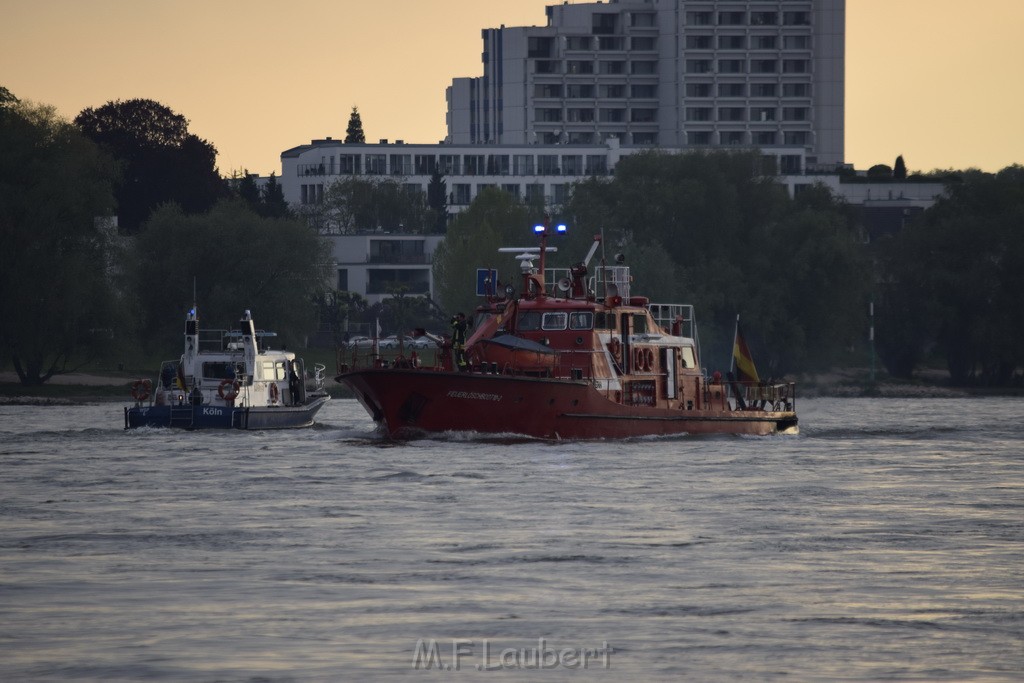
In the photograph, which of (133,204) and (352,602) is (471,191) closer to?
(133,204)

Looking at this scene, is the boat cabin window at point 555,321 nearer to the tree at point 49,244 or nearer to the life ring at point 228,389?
the life ring at point 228,389

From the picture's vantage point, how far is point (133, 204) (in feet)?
466

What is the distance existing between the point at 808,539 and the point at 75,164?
66.7 metres

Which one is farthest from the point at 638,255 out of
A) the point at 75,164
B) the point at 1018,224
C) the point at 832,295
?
the point at 75,164

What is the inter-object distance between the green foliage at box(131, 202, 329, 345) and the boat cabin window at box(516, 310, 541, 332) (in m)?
51.3

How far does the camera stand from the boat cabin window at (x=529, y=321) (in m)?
51.4

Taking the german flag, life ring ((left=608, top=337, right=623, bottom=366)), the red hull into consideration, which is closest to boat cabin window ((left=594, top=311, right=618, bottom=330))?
life ring ((left=608, top=337, right=623, bottom=366))

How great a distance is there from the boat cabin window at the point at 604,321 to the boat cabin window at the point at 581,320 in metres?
0.15

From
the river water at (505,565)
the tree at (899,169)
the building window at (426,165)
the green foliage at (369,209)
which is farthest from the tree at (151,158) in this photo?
the river water at (505,565)

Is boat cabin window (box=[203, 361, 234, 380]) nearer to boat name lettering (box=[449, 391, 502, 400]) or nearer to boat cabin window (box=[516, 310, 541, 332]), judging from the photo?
boat cabin window (box=[516, 310, 541, 332])

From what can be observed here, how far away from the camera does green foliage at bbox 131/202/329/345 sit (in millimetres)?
102000

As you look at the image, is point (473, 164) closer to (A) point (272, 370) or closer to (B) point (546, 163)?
(B) point (546, 163)

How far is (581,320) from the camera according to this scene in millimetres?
51312

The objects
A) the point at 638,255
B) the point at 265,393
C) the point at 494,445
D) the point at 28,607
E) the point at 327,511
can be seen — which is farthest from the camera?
the point at 638,255
